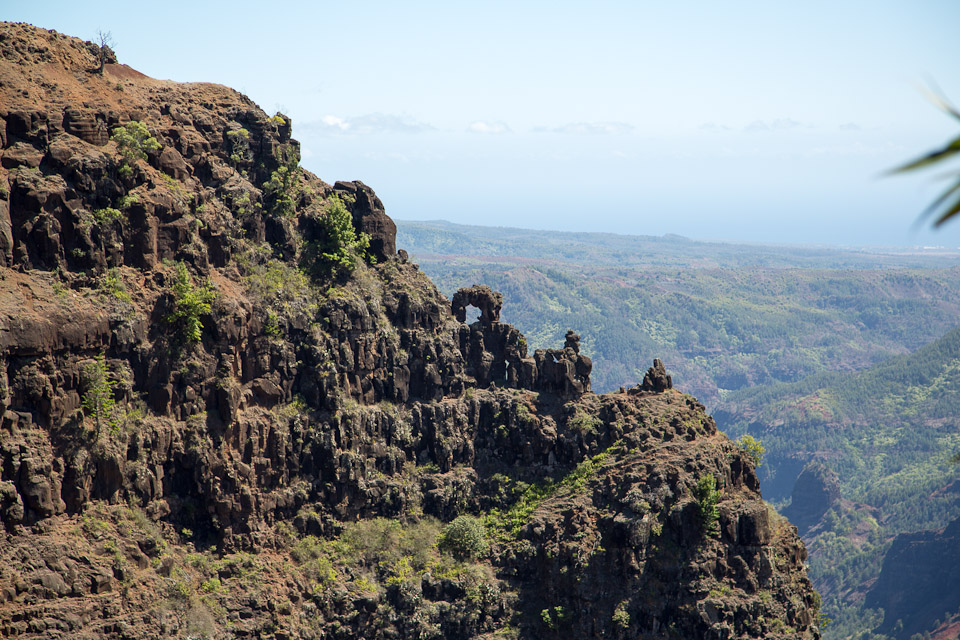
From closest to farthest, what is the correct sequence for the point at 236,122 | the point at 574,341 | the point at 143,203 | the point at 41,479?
1. the point at 41,479
2. the point at 143,203
3. the point at 236,122
4. the point at 574,341

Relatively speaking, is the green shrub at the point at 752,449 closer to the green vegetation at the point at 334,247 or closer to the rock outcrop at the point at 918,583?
the green vegetation at the point at 334,247

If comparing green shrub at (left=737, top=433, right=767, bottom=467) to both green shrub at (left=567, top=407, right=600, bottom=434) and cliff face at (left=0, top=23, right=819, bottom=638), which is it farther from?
green shrub at (left=567, top=407, right=600, bottom=434)

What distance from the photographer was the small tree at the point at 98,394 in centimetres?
5681

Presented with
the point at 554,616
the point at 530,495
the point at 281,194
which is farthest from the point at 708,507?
the point at 281,194

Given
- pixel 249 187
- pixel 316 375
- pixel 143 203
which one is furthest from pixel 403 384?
pixel 143 203

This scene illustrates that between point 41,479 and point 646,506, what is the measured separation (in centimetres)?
4198

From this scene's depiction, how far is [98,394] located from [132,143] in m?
18.3

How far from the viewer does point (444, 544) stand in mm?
70312

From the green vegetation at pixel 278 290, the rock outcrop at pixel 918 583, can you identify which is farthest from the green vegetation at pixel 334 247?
the rock outcrop at pixel 918 583

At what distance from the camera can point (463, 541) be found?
6994 centimetres

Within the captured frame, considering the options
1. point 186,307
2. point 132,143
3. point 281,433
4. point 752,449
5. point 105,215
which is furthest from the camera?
point 752,449

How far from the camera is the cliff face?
55.8 meters

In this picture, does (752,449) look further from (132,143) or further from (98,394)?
(132,143)

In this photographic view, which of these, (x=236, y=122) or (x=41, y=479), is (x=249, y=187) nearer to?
(x=236, y=122)
